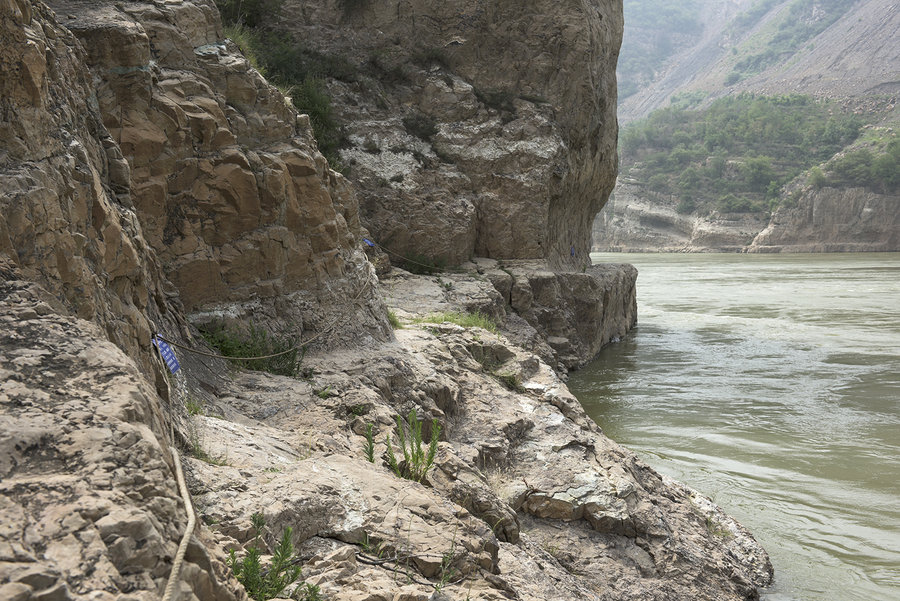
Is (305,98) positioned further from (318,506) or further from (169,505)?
(169,505)

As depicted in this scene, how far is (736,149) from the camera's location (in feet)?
255

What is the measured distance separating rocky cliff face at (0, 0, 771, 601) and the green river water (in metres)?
1.02

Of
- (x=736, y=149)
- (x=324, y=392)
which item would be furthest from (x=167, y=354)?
(x=736, y=149)

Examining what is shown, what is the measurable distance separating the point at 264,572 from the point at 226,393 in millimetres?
2211

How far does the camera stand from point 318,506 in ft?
10.2

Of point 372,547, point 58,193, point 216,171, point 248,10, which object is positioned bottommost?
point 372,547

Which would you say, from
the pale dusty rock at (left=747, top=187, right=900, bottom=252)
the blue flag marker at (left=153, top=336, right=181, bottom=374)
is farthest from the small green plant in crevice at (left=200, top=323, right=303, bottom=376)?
the pale dusty rock at (left=747, top=187, right=900, bottom=252)

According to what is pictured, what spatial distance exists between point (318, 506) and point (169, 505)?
1174 mm

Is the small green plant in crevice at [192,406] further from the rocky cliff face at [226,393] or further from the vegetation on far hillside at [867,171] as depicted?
the vegetation on far hillside at [867,171]

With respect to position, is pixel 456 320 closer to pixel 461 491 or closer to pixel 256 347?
pixel 256 347

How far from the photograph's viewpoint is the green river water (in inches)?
254

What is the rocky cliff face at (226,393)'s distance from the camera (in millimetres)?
1981

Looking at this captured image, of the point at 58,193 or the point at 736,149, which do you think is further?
the point at 736,149

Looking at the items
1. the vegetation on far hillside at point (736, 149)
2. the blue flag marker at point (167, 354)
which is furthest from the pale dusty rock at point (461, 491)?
the vegetation on far hillside at point (736, 149)
